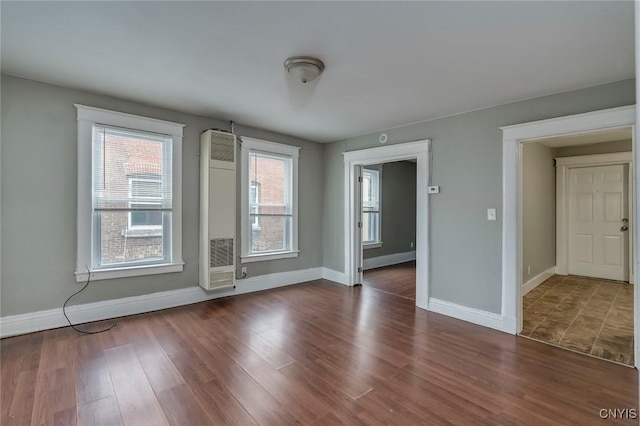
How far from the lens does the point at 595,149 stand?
535 centimetres

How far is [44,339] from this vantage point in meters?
2.80

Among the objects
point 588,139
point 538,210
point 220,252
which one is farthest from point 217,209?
point 588,139

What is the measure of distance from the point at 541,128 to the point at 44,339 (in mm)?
5293

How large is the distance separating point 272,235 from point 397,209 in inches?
135

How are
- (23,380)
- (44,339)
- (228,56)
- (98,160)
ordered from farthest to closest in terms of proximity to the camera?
(98,160), (44,339), (228,56), (23,380)

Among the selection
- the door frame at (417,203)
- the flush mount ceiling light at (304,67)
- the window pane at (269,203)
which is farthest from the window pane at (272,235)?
the flush mount ceiling light at (304,67)

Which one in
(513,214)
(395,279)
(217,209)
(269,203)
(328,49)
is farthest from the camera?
(395,279)

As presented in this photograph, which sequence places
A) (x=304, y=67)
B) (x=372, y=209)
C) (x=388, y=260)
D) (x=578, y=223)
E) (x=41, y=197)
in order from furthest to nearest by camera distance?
(x=388, y=260) < (x=372, y=209) < (x=578, y=223) < (x=41, y=197) < (x=304, y=67)

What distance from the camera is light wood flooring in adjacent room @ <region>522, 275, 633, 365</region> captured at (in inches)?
110

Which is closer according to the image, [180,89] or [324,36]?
[324,36]

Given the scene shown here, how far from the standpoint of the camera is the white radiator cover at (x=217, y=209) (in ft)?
12.7

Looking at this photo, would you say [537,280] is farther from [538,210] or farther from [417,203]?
[417,203]

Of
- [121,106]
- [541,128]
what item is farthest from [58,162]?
[541,128]

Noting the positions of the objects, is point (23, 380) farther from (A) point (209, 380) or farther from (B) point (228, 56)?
(B) point (228, 56)
